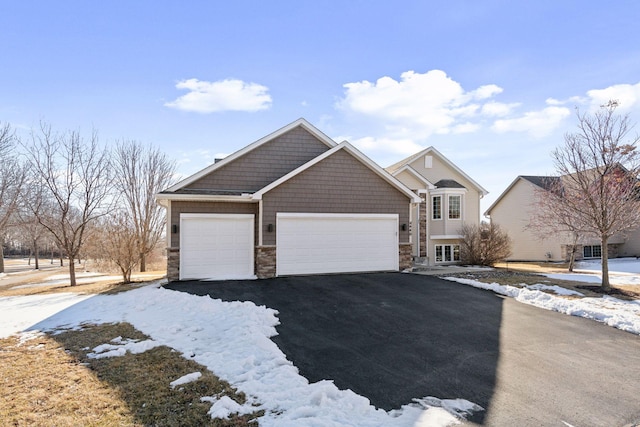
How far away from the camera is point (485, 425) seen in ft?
12.0

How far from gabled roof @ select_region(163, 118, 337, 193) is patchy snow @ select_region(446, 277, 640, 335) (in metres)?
8.19

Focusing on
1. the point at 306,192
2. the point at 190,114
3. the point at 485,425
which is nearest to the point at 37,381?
the point at 485,425

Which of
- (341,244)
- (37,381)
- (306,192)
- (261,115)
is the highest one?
(261,115)

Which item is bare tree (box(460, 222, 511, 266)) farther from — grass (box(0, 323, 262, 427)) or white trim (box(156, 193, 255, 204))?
grass (box(0, 323, 262, 427))

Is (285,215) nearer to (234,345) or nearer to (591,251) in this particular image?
(234,345)

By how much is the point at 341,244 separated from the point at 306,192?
232 centimetres

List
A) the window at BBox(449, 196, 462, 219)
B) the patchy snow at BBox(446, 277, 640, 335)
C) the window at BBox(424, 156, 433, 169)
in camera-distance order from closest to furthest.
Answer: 1. the patchy snow at BBox(446, 277, 640, 335)
2. the window at BBox(449, 196, 462, 219)
3. the window at BBox(424, 156, 433, 169)

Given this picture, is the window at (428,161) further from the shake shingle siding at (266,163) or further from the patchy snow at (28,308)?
the patchy snow at (28,308)

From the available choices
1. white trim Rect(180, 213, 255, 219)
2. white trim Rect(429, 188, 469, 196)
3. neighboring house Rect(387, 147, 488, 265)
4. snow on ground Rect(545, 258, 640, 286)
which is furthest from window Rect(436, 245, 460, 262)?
white trim Rect(180, 213, 255, 219)

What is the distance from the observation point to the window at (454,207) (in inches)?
791

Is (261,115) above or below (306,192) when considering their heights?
above

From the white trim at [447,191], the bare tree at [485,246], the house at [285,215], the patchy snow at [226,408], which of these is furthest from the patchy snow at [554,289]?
the patchy snow at [226,408]

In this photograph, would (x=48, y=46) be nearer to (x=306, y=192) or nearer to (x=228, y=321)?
(x=306, y=192)

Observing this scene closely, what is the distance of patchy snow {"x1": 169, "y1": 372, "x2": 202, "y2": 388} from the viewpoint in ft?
14.9
